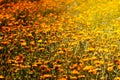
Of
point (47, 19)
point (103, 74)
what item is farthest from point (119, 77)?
point (47, 19)

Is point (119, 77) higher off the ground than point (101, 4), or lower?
lower

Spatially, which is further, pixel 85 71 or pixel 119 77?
pixel 85 71

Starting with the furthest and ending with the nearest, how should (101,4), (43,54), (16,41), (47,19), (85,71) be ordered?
(101,4)
(47,19)
(16,41)
(43,54)
(85,71)

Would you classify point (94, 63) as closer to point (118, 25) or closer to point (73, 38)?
point (73, 38)

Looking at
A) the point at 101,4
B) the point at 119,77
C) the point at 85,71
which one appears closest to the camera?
the point at 119,77

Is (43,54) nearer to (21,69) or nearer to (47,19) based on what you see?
(21,69)

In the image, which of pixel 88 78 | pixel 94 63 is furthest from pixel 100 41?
pixel 88 78
